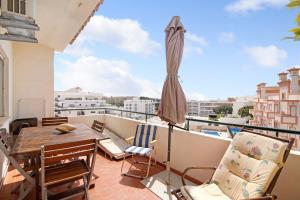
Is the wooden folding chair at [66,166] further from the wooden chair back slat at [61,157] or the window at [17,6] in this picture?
the window at [17,6]

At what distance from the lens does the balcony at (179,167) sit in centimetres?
190

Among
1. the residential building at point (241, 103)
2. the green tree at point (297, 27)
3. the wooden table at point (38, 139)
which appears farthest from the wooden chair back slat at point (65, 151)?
the residential building at point (241, 103)

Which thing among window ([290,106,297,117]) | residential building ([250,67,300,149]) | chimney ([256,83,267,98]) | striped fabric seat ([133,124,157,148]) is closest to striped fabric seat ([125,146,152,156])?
striped fabric seat ([133,124,157,148])

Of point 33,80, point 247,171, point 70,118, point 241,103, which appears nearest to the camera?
point 247,171

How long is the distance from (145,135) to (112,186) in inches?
45.5

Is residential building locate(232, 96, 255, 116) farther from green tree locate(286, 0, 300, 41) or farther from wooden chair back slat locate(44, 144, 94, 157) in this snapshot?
green tree locate(286, 0, 300, 41)

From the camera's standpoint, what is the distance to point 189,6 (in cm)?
473

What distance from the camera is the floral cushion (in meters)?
1.64

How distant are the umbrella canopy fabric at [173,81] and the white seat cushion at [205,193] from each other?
3.22 feet

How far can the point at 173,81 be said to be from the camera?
2664 millimetres

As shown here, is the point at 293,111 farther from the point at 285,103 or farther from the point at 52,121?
the point at 52,121

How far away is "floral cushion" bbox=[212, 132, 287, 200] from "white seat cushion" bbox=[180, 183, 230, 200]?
7cm

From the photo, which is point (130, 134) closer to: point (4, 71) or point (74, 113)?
point (74, 113)

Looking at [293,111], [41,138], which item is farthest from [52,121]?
[293,111]
